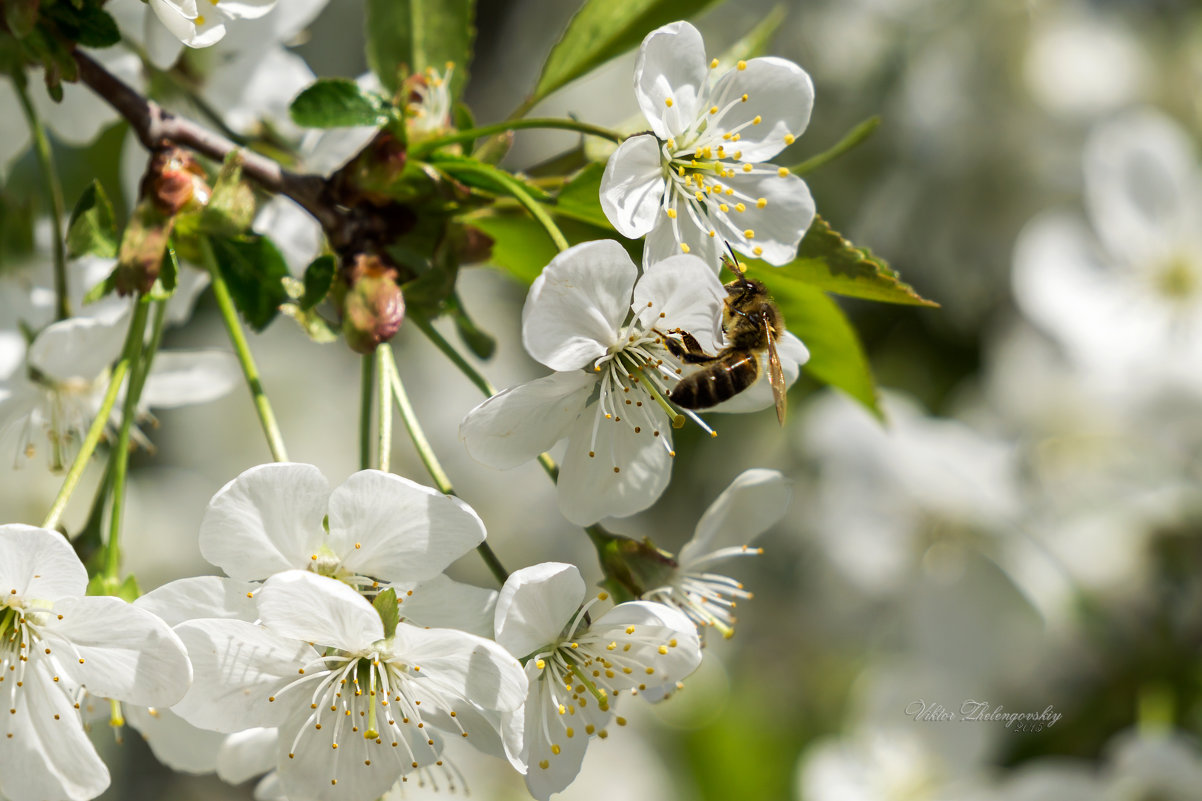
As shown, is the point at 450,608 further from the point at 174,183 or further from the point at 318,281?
the point at 174,183

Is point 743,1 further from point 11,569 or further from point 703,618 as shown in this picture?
point 11,569

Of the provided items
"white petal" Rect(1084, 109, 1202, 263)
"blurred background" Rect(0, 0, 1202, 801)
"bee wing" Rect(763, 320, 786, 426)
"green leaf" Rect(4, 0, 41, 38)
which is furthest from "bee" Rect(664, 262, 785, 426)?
"white petal" Rect(1084, 109, 1202, 263)

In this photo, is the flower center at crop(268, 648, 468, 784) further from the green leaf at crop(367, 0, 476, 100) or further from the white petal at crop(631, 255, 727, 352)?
the green leaf at crop(367, 0, 476, 100)

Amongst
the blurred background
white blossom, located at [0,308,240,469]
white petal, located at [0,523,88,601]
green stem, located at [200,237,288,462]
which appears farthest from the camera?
the blurred background

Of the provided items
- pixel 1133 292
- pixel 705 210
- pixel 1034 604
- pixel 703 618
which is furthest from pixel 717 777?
pixel 705 210

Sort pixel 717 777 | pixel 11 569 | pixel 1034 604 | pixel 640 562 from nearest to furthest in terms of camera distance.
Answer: pixel 11 569, pixel 640 562, pixel 1034 604, pixel 717 777

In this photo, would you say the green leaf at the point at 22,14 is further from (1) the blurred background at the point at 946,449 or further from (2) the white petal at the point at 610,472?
(1) the blurred background at the point at 946,449

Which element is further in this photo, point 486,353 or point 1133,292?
point 1133,292

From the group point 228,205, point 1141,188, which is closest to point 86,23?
point 228,205
